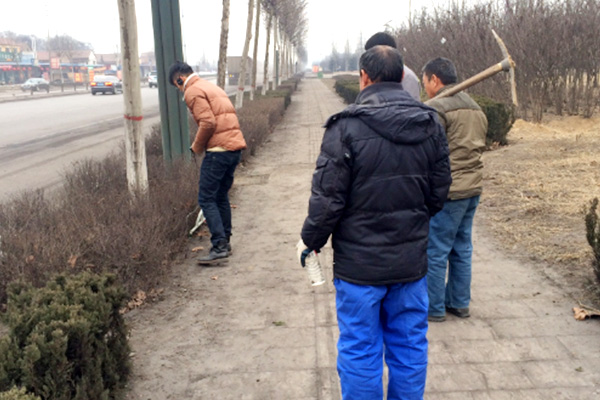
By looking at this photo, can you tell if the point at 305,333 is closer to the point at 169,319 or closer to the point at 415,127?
the point at 169,319

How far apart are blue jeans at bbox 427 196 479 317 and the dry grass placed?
1.07 m

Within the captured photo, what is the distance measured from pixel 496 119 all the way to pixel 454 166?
7.79 meters

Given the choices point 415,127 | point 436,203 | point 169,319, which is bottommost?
point 169,319

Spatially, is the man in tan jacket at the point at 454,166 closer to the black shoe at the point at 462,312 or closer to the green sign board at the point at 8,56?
the black shoe at the point at 462,312

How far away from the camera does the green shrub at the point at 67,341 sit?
2.52m

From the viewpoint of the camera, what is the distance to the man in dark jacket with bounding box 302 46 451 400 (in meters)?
2.49

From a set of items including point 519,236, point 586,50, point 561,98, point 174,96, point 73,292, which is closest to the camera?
point 73,292

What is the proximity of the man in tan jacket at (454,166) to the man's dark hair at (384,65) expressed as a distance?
114 cm

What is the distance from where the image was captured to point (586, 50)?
1445 centimetres

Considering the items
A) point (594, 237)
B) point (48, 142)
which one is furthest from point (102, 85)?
point (594, 237)

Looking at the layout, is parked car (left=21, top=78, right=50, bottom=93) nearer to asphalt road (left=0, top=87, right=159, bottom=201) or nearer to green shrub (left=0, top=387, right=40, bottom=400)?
asphalt road (left=0, top=87, right=159, bottom=201)

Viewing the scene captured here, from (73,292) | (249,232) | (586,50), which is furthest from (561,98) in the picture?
(73,292)

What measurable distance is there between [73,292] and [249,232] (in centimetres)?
347

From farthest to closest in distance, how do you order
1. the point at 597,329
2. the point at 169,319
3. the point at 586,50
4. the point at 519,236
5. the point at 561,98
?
1. the point at 561,98
2. the point at 586,50
3. the point at 519,236
4. the point at 169,319
5. the point at 597,329
